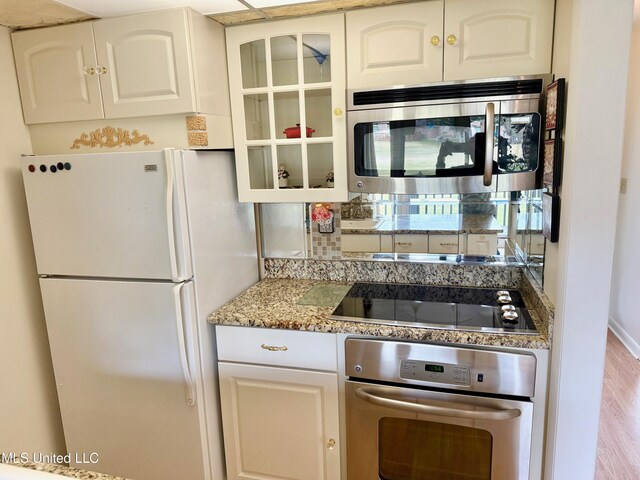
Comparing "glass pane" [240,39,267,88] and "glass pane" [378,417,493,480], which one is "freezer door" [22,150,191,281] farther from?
"glass pane" [378,417,493,480]

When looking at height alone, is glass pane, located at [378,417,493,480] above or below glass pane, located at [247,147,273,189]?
below

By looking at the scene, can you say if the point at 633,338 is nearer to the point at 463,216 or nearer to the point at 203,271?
the point at 463,216

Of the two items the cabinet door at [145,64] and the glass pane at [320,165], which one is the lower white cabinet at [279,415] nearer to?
the glass pane at [320,165]

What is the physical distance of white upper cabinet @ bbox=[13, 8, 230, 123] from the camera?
1741mm

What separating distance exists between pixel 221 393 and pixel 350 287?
78cm

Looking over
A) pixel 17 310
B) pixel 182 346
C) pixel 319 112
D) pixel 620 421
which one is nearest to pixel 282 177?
pixel 319 112

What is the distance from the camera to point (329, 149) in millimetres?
1942

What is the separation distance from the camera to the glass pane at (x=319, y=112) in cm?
192

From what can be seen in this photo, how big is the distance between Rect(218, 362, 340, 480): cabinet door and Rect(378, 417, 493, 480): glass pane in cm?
22

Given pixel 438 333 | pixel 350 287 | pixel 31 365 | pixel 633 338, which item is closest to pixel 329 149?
pixel 350 287

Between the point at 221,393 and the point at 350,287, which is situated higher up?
the point at 350,287

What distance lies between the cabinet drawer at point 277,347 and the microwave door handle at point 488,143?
865 mm

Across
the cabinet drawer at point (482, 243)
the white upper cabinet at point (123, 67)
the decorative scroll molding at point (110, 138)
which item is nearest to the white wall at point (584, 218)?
the cabinet drawer at point (482, 243)

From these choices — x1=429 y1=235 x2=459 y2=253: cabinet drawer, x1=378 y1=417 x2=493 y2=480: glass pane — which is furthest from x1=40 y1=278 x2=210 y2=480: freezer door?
x1=429 y1=235 x2=459 y2=253: cabinet drawer
